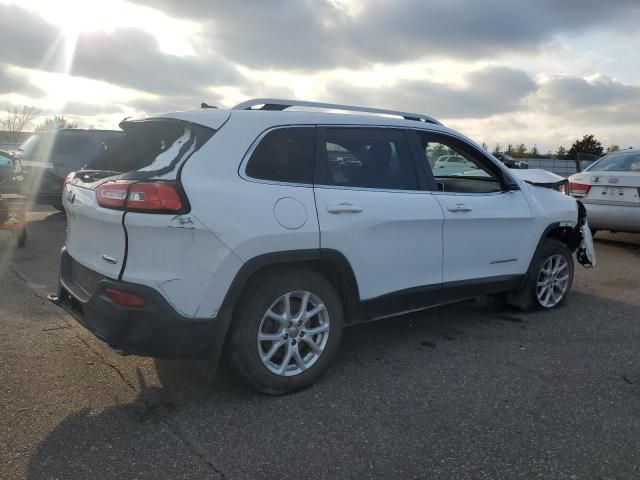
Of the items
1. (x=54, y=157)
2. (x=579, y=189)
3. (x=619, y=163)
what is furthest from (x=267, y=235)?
(x=54, y=157)

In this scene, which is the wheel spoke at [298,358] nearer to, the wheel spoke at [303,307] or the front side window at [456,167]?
the wheel spoke at [303,307]

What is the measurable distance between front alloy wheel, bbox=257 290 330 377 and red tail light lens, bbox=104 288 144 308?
28.6 inches

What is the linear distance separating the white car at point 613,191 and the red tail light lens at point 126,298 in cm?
749

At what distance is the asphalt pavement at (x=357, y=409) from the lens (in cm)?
280

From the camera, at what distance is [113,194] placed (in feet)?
10.4

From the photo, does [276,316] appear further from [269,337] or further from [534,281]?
[534,281]

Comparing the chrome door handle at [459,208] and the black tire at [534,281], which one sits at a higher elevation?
the chrome door handle at [459,208]

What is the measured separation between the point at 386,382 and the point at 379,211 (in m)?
1.13

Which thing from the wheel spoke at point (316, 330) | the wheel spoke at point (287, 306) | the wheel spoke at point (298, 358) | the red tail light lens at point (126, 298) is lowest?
the wheel spoke at point (298, 358)

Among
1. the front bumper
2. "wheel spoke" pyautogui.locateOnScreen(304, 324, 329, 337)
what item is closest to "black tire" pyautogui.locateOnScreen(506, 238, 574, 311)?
"wheel spoke" pyautogui.locateOnScreen(304, 324, 329, 337)

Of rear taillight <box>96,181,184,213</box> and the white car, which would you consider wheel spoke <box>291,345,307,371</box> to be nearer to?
rear taillight <box>96,181,184,213</box>

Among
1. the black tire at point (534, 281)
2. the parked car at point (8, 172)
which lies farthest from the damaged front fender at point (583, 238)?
the parked car at point (8, 172)

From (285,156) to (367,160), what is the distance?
28.0 inches

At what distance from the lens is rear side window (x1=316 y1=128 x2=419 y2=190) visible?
377cm
